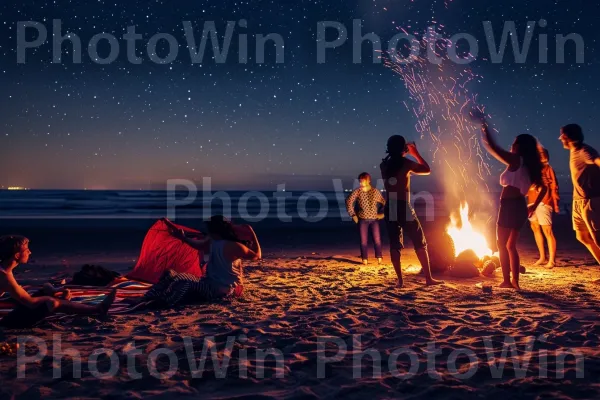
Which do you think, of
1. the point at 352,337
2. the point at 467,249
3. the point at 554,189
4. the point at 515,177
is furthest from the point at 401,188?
the point at 554,189

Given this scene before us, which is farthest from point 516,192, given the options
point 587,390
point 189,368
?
point 189,368

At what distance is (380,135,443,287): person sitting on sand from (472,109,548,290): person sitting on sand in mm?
970

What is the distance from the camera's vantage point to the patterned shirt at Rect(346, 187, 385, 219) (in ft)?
30.2

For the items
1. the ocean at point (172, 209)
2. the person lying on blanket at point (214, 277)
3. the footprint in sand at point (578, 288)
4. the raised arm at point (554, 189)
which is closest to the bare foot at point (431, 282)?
the footprint in sand at point (578, 288)

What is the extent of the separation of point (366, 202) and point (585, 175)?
3863 mm

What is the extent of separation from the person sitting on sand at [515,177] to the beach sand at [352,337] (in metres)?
0.91

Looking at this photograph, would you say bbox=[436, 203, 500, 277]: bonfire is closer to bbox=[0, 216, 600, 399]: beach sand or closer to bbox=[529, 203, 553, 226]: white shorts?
bbox=[0, 216, 600, 399]: beach sand

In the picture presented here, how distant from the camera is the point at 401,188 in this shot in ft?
22.0

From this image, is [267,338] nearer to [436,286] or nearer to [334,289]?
[334,289]

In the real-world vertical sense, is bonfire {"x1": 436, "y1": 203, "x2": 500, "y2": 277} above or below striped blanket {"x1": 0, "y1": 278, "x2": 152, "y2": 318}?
above

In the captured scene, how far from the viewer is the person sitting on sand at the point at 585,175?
21.6ft

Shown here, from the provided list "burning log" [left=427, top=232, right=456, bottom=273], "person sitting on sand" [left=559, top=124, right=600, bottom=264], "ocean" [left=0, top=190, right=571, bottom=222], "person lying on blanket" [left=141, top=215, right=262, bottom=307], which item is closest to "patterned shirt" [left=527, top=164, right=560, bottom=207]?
"person sitting on sand" [left=559, top=124, right=600, bottom=264]

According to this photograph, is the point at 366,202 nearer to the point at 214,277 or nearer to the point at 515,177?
the point at 515,177

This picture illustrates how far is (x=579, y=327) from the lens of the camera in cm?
471
